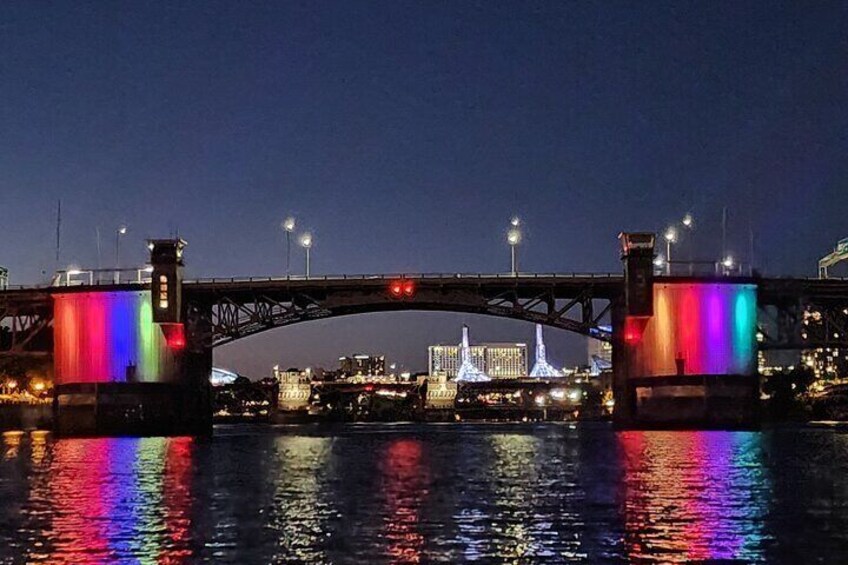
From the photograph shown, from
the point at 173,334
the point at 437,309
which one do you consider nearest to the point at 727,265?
the point at 437,309

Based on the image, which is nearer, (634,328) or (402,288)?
(634,328)

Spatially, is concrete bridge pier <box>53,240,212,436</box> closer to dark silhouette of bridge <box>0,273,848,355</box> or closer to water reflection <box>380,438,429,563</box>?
dark silhouette of bridge <box>0,273,848,355</box>

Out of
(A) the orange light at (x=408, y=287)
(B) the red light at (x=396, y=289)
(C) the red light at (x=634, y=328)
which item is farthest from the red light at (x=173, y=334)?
(C) the red light at (x=634, y=328)

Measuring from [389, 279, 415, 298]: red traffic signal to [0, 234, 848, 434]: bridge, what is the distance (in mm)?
171

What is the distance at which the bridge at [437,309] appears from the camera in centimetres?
13162

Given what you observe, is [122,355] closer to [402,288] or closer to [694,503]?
[402,288]

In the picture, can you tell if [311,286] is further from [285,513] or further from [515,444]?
[285,513]

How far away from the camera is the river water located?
118 feet

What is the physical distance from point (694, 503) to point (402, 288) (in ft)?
304

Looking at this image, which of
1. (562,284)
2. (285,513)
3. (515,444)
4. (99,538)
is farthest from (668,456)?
(562,284)

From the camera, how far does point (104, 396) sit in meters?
133

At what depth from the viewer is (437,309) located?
147500 millimetres

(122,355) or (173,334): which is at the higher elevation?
(173,334)

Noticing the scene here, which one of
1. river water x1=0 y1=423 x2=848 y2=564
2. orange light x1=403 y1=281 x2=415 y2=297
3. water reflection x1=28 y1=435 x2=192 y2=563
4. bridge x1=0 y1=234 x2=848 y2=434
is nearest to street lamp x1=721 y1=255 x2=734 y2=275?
bridge x1=0 y1=234 x2=848 y2=434
